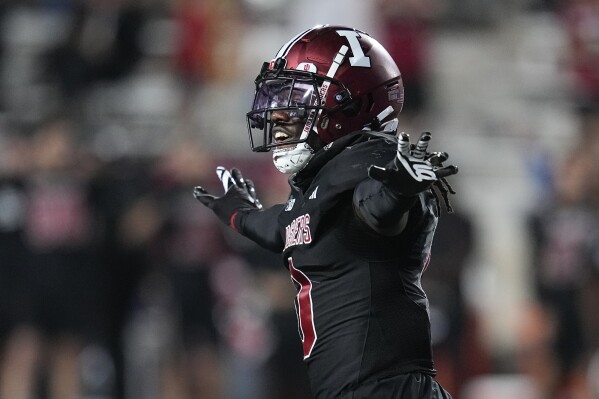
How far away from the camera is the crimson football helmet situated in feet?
10.4

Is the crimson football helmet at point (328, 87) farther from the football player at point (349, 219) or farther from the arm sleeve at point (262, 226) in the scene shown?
the arm sleeve at point (262, 226)

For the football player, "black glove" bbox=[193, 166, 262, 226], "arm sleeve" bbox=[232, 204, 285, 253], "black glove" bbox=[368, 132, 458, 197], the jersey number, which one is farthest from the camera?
"black glove" bbox=[193, 166, 262, 226]

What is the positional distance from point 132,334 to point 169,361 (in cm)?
33

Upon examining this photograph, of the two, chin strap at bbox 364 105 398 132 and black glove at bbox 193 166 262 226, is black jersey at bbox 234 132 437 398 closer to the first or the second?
chin strap at bbox 364 105 398 132

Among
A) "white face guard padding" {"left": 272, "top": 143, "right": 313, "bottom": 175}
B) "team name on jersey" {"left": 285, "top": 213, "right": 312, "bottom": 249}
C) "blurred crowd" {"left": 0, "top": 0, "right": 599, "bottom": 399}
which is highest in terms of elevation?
"white face guard padding" {"left": 272, "top": 143, "right": 313, "bottom": 175}

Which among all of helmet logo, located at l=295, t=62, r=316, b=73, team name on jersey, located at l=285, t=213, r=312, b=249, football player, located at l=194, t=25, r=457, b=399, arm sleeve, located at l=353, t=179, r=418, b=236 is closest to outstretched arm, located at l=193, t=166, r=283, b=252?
football player, located at l=194, t=25, r=457, b=399

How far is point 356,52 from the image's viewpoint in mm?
3252

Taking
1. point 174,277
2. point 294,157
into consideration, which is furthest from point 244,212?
point 174,277

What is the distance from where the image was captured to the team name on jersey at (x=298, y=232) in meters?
3.06

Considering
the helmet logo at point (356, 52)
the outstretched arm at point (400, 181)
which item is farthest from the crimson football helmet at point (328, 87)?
the outstretched arm at point (400, 181)

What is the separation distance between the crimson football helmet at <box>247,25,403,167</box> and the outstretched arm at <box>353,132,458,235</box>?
0.45 meters

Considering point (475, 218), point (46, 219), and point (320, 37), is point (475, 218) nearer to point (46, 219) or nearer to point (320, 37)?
point (46, 219)

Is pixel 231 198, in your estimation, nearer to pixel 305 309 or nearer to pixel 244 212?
pixel 244 212

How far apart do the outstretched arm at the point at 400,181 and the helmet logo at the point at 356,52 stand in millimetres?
561
